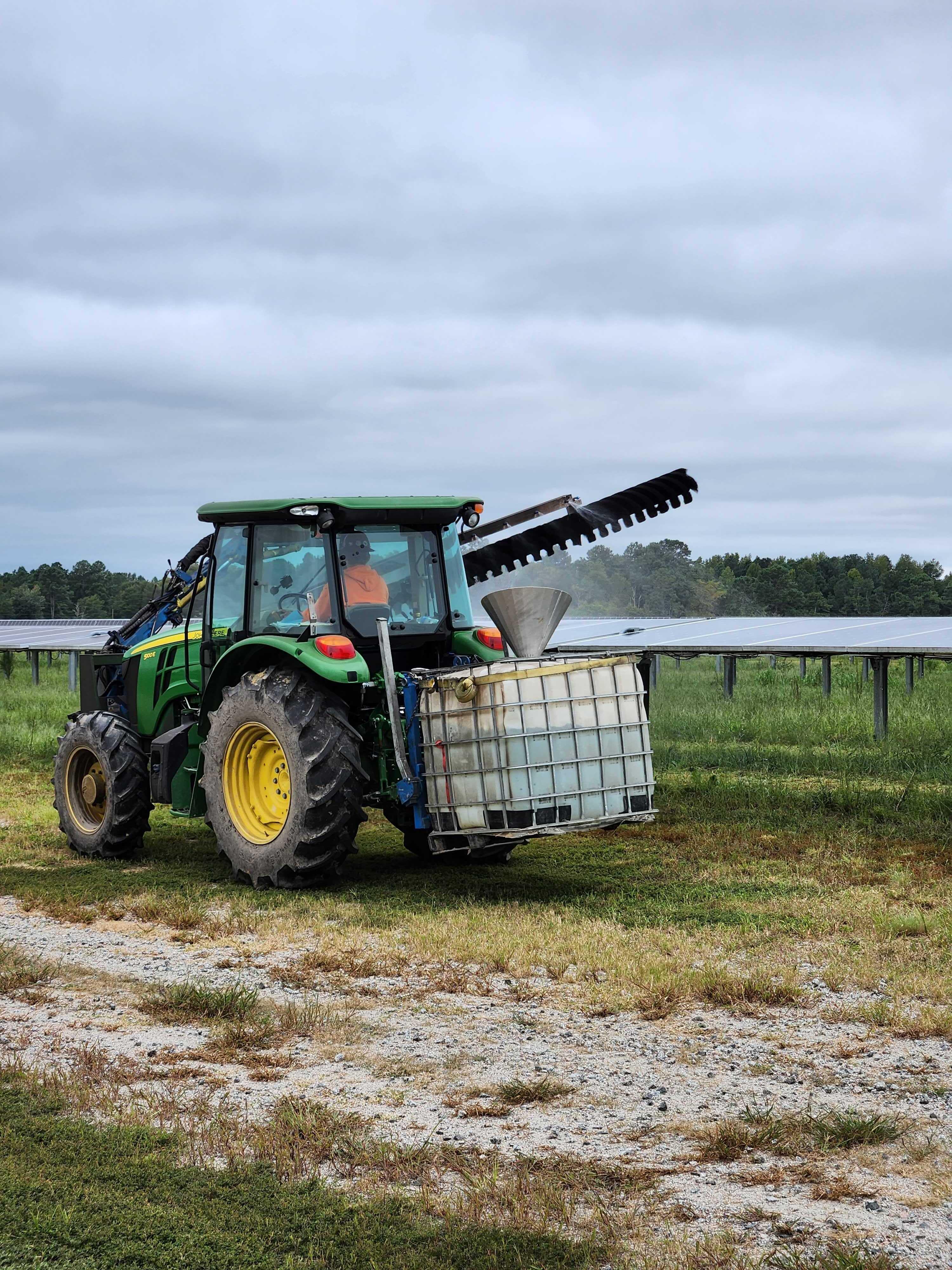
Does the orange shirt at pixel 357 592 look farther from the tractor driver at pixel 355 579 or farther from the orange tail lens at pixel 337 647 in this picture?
the orange tail lens at pixel 337 647

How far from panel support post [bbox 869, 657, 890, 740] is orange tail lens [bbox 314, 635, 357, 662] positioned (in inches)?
339

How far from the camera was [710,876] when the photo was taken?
27.2 feet

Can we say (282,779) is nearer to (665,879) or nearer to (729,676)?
(665,879)

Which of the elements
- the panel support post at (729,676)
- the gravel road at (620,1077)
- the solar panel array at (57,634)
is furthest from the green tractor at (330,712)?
the panel support post at (729,676)

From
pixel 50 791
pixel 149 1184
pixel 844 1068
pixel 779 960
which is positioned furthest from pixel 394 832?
pixel 149 1184

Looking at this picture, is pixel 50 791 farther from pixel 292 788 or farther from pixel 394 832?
pixel 292 788

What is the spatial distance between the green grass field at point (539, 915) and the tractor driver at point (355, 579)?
5.90 ft

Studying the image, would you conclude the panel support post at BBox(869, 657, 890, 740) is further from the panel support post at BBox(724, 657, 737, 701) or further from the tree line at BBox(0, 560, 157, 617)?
the tree line at BBox(0, 560, 157, 617)

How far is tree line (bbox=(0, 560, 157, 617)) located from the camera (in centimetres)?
5712

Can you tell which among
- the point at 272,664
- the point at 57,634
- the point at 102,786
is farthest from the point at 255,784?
the point at 57,634

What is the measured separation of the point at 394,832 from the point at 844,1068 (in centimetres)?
633

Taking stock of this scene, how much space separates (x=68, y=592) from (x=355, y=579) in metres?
56.5

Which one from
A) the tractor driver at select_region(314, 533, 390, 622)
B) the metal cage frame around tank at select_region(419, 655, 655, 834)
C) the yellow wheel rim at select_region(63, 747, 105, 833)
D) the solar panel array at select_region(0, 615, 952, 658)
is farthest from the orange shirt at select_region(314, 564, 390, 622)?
the solar panel array at select_region(0, 615, 952, 658)

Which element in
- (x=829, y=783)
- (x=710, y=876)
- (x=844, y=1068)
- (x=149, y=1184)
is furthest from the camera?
(x=829, y=783)
